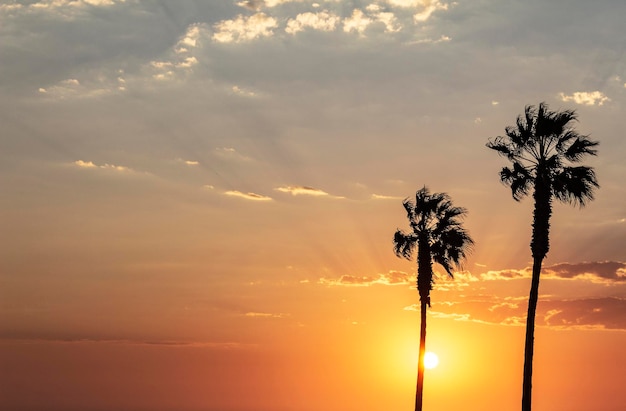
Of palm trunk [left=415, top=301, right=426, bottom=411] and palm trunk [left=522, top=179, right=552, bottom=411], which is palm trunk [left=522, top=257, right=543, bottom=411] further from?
palm trunk [left=415, top=301, right=426, bottom=411]

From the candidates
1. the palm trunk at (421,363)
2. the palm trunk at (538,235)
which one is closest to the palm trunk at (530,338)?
the palm trunk at (538,235)

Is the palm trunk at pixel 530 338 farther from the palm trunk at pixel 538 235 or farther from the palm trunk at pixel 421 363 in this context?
the palm trunk at pixel 421 363

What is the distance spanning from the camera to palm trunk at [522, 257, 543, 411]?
58.1 meters

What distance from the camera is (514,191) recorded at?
62344mm

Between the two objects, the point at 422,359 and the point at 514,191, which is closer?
the point at 514,191

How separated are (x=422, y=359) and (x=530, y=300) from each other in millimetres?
13725

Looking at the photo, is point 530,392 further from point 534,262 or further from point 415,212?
point 415,212

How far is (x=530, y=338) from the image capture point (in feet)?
194

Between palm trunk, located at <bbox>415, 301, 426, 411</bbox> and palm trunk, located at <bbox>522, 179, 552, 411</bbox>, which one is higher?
palm trunk, located at <bbox>522, 179, 552, 411</bbox>

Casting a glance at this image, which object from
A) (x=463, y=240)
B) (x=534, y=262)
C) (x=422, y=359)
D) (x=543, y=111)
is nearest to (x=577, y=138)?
(x=543, y=111)

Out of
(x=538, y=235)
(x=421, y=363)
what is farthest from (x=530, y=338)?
(x=421, y=363)

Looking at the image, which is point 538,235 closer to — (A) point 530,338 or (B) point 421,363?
(A) point 530,338

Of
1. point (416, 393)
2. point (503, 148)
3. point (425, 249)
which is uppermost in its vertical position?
point (503, 148)

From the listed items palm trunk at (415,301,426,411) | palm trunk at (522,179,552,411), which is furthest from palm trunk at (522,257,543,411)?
palm trunk at (415,301,426,411)
